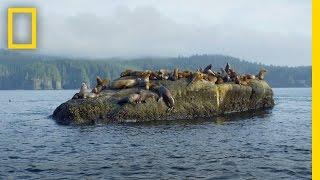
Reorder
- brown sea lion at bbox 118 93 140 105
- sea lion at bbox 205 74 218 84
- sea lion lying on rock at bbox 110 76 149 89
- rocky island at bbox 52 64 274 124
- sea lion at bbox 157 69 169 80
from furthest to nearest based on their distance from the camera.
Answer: sea lion at bbox 205 74 218 84, sea lion at bbox 157 69 169 80, sea lion lying on rock at bbox 110 76 149 89, brown sea lion at bbox 118 93 140 105, rocky island at bbox 52 64 274 124

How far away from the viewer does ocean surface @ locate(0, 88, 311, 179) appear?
671 inches

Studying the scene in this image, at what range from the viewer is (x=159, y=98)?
3347 centimetres

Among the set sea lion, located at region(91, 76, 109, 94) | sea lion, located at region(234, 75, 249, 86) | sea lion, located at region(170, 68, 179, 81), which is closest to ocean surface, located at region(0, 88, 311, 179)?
sea lion, located at region(91, 76, 109, 94)

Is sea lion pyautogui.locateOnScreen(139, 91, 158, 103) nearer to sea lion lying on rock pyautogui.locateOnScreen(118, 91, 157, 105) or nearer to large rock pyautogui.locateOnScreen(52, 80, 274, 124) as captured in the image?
sea lion lying on rock pyautogui.locateOnScreen(118, 91, 157, 105)

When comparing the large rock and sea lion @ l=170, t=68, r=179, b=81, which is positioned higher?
sea lion @ l=170, t=68, r=179, b=81

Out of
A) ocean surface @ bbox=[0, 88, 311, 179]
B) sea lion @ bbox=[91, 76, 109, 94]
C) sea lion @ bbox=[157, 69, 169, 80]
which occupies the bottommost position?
ocean surface @ bbox=[0, 88, 311, 179]

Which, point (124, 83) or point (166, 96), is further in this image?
point (124, 83)

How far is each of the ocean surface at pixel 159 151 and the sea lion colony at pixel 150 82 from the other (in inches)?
99.9

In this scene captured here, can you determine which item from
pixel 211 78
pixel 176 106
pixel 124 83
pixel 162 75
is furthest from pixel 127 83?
pixel 211 78

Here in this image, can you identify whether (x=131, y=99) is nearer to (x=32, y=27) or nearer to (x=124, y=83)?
(x=124, y=83)

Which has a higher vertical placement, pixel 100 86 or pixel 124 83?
pixel 124 83

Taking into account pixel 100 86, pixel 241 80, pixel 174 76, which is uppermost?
pixel 174 76

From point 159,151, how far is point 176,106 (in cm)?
1351

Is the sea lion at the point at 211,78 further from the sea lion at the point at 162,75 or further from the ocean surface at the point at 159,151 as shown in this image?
the ocean surface at the point at 159,151
